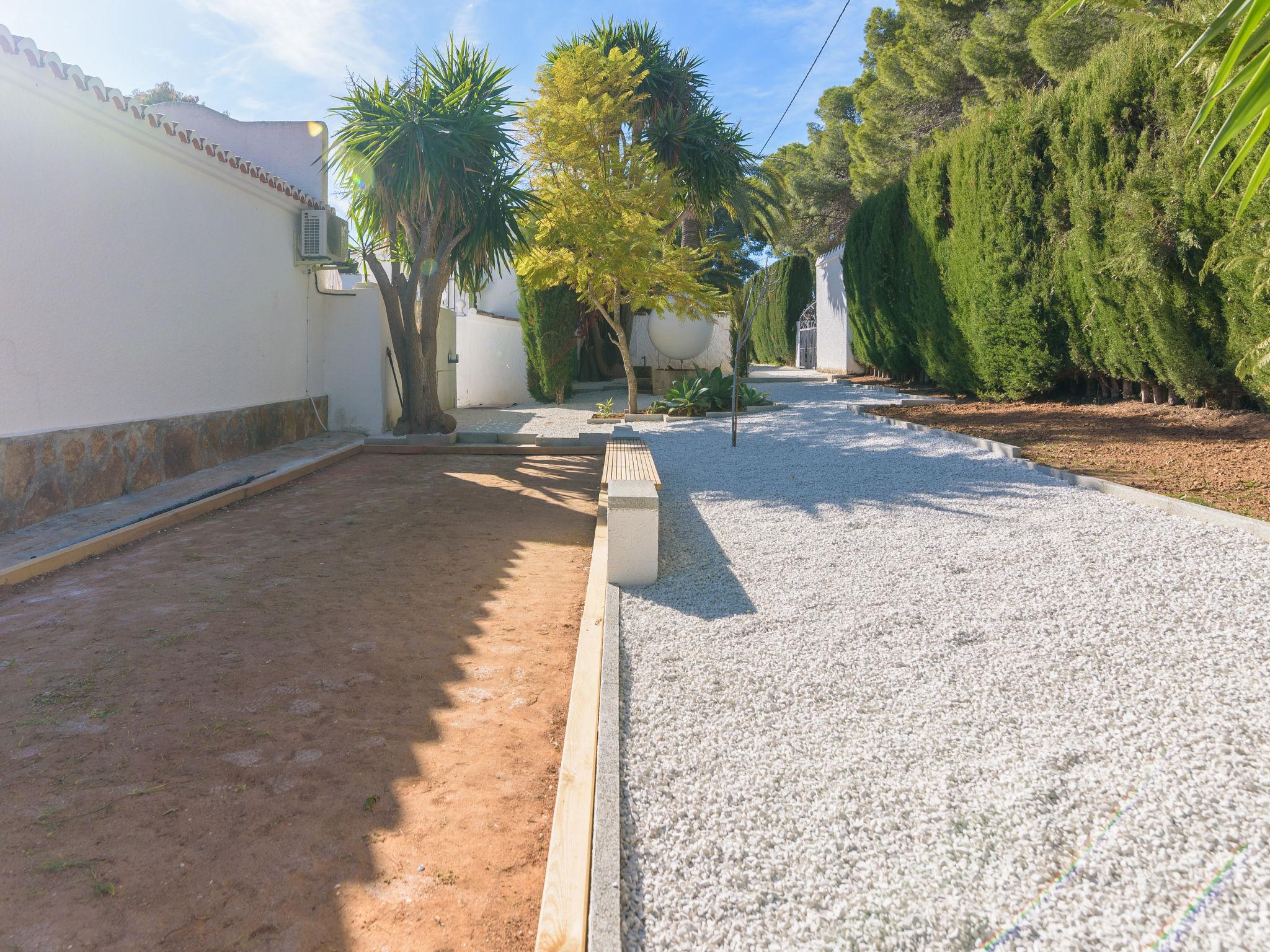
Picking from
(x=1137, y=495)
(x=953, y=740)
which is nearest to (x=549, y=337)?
(x=1137, y=495)

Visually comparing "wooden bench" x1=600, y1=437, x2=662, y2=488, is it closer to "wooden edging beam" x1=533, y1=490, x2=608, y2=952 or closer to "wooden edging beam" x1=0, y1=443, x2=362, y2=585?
"wooden edging beam" x1=533, y1=490, x2=608, y2=952

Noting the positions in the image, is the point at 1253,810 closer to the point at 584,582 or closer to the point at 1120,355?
the point at 584,582

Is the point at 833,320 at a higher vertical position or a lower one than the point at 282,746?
higher

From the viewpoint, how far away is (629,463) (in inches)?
235

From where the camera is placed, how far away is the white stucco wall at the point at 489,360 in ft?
51.2

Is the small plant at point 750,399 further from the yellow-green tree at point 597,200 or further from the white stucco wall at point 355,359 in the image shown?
the white stucco wall at point 355,359

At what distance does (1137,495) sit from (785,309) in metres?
23.6

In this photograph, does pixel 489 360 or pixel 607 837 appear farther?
pixel 489 360

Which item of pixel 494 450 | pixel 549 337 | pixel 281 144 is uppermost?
pixel 281 144

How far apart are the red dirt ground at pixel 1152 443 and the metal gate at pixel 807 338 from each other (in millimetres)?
16200

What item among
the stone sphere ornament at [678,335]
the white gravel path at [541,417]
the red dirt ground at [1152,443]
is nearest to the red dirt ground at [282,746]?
the red dirt ground at [1152,443]

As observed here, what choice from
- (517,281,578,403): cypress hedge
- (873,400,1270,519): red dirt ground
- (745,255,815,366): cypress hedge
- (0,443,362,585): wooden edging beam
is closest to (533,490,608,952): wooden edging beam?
(0,443,362,585): wooden edging beam

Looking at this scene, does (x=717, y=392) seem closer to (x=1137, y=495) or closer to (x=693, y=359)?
(x=693, y=359)

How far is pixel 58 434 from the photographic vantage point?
227 inches
